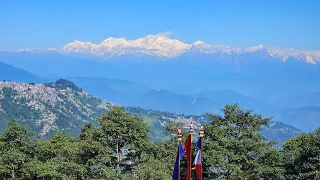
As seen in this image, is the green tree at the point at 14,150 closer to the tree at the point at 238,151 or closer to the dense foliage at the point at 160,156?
the dense foliage at the point at 160,156

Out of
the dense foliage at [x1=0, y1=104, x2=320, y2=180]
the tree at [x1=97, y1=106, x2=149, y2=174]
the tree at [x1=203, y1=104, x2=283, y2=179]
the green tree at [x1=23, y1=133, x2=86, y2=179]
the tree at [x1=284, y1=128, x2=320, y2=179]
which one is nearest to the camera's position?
the tree at [x1=284, y1=128, x2=320, y2=179]

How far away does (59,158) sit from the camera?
128 ft

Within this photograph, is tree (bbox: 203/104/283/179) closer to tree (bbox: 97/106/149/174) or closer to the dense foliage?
the dense foliage

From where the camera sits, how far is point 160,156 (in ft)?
114

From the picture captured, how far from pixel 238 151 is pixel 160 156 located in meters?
7.56

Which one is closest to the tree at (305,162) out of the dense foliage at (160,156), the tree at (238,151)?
the dense foliage at (160,156)

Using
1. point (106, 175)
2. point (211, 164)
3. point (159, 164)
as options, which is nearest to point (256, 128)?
point (211, 164)

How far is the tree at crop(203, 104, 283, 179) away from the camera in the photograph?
30.6 metres

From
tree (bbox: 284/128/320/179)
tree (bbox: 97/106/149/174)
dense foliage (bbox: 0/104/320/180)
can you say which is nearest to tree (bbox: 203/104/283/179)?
dense foliage (bbox: 0/104/320/180)

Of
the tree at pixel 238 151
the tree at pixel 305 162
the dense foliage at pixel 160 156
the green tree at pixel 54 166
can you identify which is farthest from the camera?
the tree at pixel 238 151

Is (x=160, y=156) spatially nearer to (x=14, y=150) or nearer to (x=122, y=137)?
(x=122, y=137)

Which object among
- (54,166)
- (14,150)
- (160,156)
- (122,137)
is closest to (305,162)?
(160,156)

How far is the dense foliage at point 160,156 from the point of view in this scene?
1147 inches

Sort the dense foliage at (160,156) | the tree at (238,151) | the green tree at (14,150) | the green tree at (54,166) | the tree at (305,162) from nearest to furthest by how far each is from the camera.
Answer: the tree at (305,162)
the dense foliage at (160,156)
the green tree at (54,166)
the tree at (238,151)
the green tree at (14,150)
